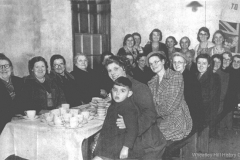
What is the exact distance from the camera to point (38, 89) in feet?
8.57

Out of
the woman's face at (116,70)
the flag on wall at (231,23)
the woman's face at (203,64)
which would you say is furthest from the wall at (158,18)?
the woman's face at (116,70)

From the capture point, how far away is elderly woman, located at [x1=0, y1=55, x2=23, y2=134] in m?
2.35

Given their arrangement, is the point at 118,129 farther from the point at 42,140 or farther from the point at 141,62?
the point at 141,62

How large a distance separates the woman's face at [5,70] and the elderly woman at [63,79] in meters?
0.48

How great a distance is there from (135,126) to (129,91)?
0.23m

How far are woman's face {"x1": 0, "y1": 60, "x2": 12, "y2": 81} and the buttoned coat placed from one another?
1.36 meters

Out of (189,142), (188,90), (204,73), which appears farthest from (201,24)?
(189,142)

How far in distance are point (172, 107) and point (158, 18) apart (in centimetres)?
363

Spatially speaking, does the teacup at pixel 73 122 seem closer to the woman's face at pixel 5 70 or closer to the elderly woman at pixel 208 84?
the woman's face at pixel 5 70

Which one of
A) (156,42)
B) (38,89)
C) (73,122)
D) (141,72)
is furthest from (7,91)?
(156,42)

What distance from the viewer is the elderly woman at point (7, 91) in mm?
2351

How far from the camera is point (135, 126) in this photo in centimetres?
181

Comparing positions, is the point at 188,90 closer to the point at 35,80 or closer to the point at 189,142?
the point at 189,142

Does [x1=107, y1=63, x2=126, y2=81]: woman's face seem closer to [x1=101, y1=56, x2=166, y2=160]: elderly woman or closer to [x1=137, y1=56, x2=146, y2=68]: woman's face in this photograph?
[x1=101, y1=56, x2=166, y2=160]: elderly woman
